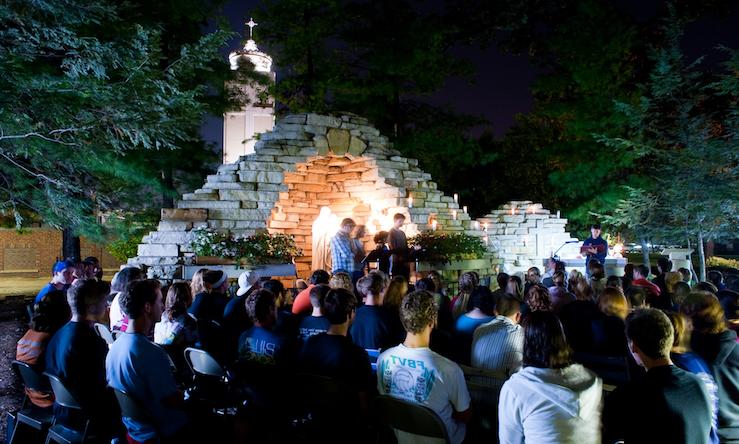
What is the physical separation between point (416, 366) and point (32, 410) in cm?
297

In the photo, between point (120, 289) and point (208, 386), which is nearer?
point (208, 386)

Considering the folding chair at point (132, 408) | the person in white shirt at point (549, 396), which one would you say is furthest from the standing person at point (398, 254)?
the person in white shirt at point (549, 396)

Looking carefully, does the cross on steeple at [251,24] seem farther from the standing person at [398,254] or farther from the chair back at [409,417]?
the chair back at [409,417]

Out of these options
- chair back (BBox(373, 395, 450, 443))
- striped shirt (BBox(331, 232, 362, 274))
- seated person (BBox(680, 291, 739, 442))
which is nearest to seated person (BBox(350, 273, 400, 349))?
chair back (BBox(373, 395, 450, 443))

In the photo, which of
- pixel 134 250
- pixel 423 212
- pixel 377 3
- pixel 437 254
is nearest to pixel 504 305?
pixel 437 254

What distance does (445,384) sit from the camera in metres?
2.87

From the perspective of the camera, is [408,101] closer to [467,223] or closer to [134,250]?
[467,223]

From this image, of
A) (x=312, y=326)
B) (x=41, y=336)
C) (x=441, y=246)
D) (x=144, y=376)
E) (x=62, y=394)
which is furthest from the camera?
(x=441, y=246)

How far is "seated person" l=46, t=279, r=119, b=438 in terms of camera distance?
3.29 metres

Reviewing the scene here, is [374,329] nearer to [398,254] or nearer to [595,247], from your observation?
[398,254]

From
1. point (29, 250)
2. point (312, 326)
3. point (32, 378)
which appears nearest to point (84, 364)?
point (32, 378)

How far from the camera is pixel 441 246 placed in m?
10.5

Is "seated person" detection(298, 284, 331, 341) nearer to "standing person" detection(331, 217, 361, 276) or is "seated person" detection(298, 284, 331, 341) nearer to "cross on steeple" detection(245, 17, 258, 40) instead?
"standing person" detection(331, 217, 361, 276)

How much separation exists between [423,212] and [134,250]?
28.1 ft
